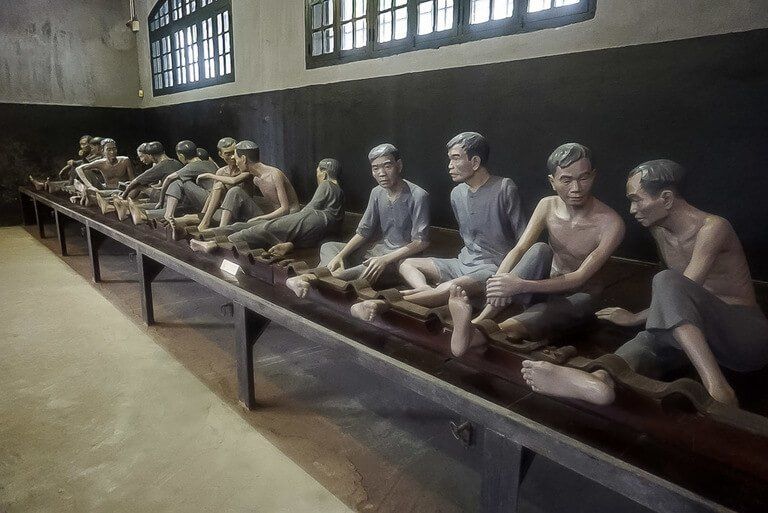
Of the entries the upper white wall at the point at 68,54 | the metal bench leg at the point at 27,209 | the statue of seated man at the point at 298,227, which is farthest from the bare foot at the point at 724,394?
the upper white wall at the point at 68,54

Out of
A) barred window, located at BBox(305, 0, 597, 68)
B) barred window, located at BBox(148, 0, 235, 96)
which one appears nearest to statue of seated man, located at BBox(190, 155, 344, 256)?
barred window, located at BBox(305, 0, 597, 68)

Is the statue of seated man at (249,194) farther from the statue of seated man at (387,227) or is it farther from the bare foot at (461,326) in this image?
the bare foot at (461,326)

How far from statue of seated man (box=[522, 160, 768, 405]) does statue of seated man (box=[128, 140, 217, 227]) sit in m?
3.80

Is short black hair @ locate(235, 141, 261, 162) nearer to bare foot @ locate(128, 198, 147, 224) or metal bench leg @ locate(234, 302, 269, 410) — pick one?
bare foot @ locate(128, 198, 147, 224)

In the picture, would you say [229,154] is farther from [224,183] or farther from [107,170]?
[107,170]

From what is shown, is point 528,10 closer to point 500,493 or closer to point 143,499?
point 500,493

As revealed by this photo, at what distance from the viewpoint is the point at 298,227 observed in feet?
12.4

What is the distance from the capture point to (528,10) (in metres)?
3.64

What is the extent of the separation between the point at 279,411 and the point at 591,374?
1.96 meters

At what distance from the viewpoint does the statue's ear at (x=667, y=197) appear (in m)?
1.71

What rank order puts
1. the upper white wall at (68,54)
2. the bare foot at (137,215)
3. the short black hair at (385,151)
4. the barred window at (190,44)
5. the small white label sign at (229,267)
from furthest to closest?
the upper white wall at (68,54) → the barred window at (190,44) → the bare foot at (137,215) → the small white label sign at (229,267) → the short black hair at (385,151)

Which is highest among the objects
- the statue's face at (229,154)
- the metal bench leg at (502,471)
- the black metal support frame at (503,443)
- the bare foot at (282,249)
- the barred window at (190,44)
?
the barred window at (190,44)

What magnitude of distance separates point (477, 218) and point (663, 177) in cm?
90

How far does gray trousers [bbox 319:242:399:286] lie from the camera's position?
2809mm
